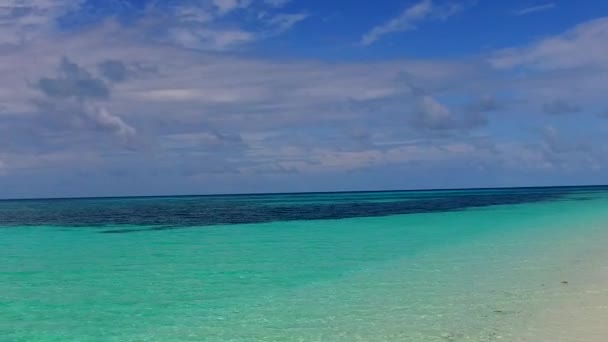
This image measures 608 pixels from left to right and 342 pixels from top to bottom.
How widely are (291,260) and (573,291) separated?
8.80 m

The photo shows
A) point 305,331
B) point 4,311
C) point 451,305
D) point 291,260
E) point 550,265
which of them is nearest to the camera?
point 305,331

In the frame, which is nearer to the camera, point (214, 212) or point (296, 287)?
point (296, 287)

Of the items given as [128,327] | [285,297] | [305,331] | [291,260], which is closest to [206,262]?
[291,260]

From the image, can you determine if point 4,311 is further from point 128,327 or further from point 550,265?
point 550,265

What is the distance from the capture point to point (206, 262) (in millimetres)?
18875

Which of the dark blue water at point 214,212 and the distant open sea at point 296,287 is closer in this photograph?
the distant open sea at point 296,287

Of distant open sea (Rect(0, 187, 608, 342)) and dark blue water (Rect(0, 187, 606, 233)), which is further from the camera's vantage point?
dark blue water (Rect(0, 187, 606, 233))

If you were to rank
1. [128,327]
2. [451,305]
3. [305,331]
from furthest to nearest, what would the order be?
[451,305]
[128,327]
[305,331]

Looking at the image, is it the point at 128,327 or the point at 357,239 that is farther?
the point at 357,239

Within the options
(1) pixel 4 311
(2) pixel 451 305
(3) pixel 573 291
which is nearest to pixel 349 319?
(2) pixel 451 305

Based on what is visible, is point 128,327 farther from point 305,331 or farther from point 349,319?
point 349,319

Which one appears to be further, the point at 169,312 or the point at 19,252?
the point at 19,252

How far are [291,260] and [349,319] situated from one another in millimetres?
8545

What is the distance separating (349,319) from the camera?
33.7 feet
